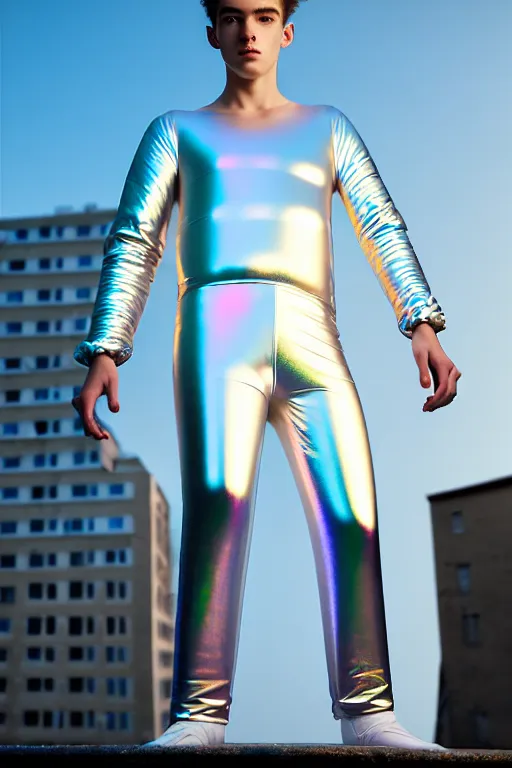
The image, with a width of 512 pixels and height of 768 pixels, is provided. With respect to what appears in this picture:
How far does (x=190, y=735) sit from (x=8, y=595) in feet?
8.75

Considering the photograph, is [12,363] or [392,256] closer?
[392,256]

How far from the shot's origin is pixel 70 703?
4.07 m

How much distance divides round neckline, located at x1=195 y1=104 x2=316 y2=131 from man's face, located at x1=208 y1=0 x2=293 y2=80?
110 mm

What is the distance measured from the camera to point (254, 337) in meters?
2.04

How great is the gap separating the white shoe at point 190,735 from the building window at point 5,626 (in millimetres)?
2564

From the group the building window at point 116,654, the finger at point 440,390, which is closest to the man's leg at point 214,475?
the finger at point 440,390

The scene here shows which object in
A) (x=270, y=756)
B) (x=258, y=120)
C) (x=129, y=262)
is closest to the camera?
(x=270, y=756)

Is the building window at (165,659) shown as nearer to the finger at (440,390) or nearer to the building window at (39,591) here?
the building window at (39,591)

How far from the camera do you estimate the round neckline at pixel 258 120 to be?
2.25 m

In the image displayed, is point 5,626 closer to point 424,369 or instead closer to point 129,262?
point 129,262

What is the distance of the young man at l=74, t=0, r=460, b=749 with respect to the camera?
1.89m

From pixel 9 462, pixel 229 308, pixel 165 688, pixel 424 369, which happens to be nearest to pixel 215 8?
pixel 229 308

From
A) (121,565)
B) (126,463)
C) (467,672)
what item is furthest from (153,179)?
(467,672)

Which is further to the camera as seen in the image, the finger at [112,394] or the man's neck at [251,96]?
the man's neck at [251,96]
